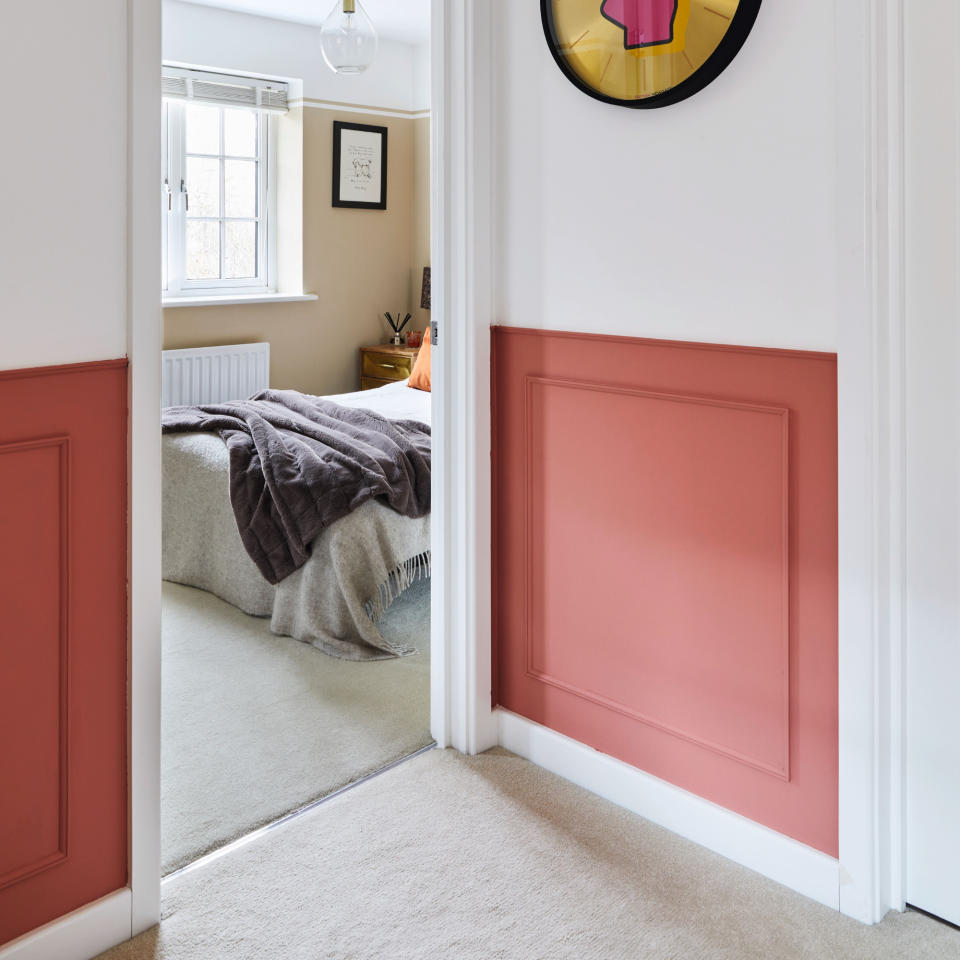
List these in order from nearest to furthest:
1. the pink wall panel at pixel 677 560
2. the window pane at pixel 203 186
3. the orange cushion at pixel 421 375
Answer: the pink wall panel at pixel 677 560 < the orange cushion at pixel 421 375 < the window pane at pixel 203 186

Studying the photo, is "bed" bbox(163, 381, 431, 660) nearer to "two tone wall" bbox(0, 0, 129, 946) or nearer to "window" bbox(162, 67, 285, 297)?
"two tone wall" bbox(0, 0, 129, 946)

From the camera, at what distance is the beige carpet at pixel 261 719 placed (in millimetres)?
2215

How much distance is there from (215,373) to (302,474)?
8.03 feet

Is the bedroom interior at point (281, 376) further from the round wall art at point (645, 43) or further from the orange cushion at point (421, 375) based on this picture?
the round wall art at point (645, 43)

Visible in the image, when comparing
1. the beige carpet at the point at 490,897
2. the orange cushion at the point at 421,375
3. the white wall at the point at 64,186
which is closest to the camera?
the white wall at the point at 64,186

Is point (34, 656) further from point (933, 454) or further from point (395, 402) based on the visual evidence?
point (395, 402)

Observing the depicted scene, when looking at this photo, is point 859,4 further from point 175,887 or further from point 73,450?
point 175,887

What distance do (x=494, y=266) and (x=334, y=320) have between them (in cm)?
386

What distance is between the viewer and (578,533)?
2.24 meters

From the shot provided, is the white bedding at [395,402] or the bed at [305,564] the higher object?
the white bedding at [395,402]

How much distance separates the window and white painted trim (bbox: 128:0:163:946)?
3.85 m

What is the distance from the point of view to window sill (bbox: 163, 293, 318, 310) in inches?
209

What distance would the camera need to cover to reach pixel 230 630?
10.8ft

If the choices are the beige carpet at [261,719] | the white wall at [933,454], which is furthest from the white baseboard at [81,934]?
the white wall at [933,454]
